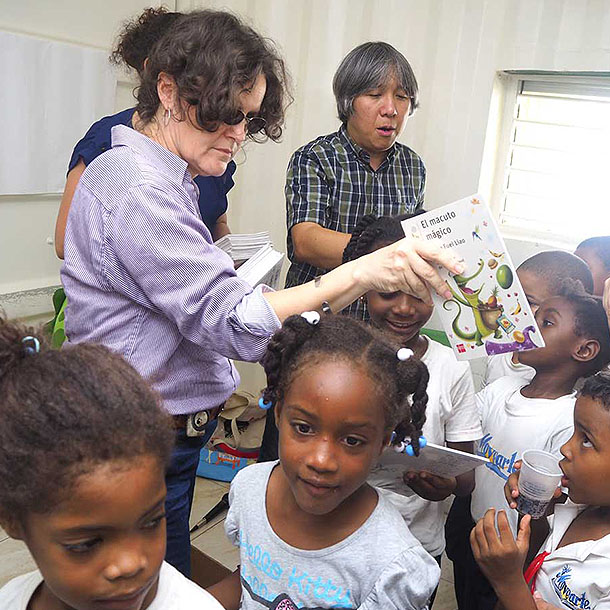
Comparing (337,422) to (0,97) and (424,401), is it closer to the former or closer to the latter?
(424,401)

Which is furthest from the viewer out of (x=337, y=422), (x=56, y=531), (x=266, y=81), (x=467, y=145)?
(x=467, y=145)

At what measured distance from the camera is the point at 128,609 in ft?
3.18

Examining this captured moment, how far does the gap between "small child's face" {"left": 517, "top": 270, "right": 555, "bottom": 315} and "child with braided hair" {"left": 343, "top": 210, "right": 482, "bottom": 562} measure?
438 mm

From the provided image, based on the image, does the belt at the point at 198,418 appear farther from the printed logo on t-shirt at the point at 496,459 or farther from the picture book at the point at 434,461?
the printed logo on t-shirt at the point at 496,459

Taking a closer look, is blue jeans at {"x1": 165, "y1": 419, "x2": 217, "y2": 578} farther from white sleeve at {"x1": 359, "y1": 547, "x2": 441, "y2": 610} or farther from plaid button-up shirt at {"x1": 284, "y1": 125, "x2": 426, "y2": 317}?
plaid button-up shirt at {"x1": 284, "y1": 125, "x2": 426, "y2": 317}

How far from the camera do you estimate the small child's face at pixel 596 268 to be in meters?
2.35

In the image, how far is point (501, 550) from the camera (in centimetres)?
139

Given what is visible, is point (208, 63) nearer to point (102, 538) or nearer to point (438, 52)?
point (102, 538)

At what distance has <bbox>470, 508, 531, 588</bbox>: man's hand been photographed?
1388mm

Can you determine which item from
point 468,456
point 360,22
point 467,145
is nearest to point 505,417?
point 468,456

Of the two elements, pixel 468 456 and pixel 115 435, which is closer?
pixel 115 435

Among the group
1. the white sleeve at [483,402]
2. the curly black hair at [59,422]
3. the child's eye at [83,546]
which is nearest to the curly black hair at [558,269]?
the white sleeve at [483,402]

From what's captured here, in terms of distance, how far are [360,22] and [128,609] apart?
3009mm

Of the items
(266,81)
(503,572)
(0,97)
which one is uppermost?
(266,81)
